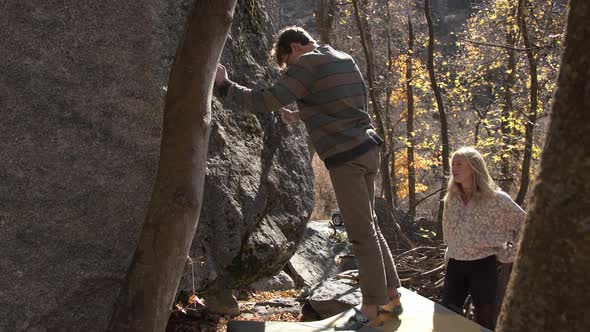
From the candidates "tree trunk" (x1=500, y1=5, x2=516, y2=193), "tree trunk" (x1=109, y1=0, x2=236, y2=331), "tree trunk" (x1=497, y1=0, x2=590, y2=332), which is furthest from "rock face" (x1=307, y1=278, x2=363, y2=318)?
"tree trunk" (x1=500, y1=5, x2=516, y2=193)

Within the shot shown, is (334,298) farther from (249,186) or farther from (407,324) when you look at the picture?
(249,186)

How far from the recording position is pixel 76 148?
3900 mm

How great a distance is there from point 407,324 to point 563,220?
10.8 feet

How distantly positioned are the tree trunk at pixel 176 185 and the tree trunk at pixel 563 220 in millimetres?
2144

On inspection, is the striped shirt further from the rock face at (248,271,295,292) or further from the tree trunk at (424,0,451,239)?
the tree trunk at (424,0,451,239)

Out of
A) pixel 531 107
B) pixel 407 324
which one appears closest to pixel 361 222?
pixel 407 324

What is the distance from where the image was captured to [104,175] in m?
4.00

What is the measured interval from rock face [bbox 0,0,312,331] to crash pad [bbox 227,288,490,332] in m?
0.52

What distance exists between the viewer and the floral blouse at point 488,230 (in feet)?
17.3

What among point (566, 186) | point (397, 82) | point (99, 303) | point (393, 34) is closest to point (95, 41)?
point (99, 303)

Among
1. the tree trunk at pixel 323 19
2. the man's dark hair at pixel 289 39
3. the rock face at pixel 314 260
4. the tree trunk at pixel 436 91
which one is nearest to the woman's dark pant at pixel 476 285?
the man's dark hair at pixel 289 39

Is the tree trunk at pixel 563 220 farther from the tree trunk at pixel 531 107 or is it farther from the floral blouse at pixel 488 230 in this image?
the tree trunk at pixel 531 107

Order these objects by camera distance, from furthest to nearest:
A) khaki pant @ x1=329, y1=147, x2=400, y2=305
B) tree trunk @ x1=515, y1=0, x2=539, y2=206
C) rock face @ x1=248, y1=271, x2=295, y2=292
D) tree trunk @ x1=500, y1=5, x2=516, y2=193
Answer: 1. tree trunk @ x1=500, y1=5, x2=516, y2=193
2. tree trunk @ x1=515, y1=0, x2=539, y2=206
3. rock face @ x1=248, y1=271, x2=295, y2=292
4. khaki pant @ x1=329, y1=147, x2=400, y2=305

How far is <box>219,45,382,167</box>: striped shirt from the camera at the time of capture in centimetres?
417
